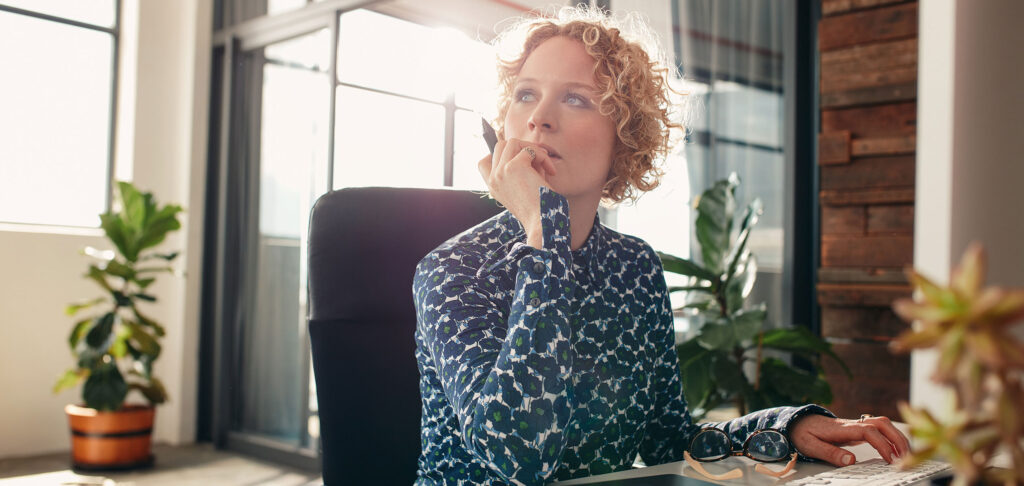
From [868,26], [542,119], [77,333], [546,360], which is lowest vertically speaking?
[77,333]

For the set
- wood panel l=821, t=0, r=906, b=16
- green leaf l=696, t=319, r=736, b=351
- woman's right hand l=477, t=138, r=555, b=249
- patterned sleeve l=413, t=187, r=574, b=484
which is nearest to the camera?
patterned sleeve l=413, t=187, r=574, b=484

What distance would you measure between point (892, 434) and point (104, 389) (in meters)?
3.68

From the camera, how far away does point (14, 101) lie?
4.45 meters

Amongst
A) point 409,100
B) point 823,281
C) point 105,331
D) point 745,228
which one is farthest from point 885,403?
point 105,331

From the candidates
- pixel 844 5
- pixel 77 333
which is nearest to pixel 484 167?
pixel 844 5

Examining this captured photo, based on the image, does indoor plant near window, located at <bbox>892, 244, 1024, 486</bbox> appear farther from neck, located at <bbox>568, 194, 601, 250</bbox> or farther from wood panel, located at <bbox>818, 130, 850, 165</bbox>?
wood panel, located at <bbox>818, 130, 850, 165</bbox>

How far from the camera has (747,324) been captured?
230 cm

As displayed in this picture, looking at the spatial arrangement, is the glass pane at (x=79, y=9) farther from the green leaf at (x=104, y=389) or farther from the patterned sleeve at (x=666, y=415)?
the patterned sleeve at (x=666, y=415)

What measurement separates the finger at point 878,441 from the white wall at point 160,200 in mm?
4220

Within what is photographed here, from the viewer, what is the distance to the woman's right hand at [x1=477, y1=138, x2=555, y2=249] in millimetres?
1127

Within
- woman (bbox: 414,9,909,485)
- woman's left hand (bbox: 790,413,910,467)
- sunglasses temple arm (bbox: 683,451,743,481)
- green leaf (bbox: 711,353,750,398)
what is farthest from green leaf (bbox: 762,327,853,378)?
sunglasses temple arm (bbox: 683,451,743,481)

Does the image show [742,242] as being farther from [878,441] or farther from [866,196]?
[878,441]

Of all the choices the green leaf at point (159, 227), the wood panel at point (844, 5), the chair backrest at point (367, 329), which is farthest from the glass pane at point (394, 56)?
the chair backrest at point (367, 329)

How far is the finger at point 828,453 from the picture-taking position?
Answer: 3.25 ft
